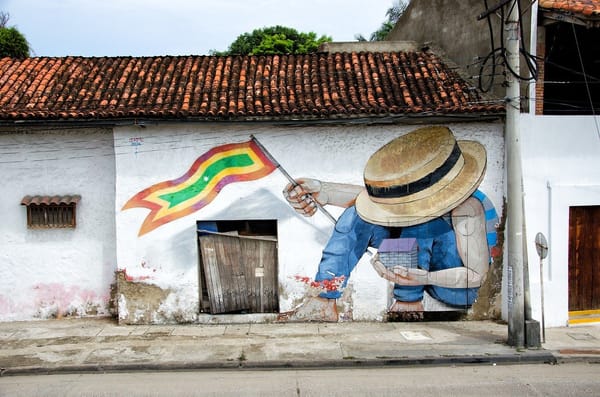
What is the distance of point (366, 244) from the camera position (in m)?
11.4

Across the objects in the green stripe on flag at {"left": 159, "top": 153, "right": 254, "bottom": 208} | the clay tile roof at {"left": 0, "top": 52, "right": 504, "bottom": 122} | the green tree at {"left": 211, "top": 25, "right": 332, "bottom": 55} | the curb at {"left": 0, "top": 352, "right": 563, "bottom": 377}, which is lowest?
the curb at {"left": 0, "top": 352, "right": 563, "bottom": 377}

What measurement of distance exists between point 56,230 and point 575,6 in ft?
34.1

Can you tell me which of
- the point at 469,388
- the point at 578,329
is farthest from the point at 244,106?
the point at 578,329

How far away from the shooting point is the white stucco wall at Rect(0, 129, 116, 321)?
11.6m

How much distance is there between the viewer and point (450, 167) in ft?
37.2

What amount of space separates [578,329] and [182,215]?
25.4 ft

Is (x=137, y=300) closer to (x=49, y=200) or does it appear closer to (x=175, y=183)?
(x=175, y=183)

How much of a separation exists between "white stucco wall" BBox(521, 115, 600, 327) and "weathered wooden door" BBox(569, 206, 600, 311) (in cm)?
28

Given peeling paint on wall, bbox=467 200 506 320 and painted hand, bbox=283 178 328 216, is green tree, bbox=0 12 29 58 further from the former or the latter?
peeling paint on wall, bbox=467 200 506 320

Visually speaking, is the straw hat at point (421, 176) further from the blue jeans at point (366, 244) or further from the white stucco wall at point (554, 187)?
the white stucco wall at point (554, 187)

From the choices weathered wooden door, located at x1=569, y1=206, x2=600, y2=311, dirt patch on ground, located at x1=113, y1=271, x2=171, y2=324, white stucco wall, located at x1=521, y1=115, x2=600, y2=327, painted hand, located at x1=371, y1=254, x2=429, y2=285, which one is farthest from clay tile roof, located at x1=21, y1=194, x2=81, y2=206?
weathered wooden door, located at x1=569, y1=206, x2=600, y2=311

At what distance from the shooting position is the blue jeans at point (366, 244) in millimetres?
11398

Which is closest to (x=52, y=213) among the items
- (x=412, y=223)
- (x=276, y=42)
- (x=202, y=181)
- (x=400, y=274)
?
(x=202, y=181)

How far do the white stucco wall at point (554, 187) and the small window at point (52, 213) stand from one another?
28.5 ft
